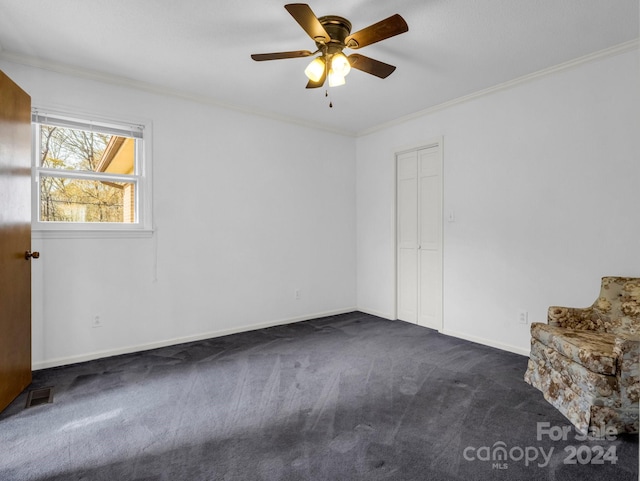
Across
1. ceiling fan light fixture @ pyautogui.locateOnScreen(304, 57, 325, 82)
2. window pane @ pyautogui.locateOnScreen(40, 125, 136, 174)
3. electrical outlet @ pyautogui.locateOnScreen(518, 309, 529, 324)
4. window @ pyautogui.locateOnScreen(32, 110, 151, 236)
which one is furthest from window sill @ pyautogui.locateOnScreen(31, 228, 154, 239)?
electrical outlet @ pyautogui.locateOnScreen(518, 309, 529, 324)

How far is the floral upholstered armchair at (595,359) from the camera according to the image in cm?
200

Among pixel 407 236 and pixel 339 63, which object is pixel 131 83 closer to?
pixel 339 63

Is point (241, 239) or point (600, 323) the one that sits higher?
point (241, 239)

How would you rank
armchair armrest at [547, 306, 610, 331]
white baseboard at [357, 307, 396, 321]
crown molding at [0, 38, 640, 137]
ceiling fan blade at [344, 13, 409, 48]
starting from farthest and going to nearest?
white baseboard at [357, 307, 396, 321]
crown molding at [0, 38, 640, 137]
armchair armrest at [547, 306, 610, 331]
ceiling fan blade at [344, 13, 409, 48]

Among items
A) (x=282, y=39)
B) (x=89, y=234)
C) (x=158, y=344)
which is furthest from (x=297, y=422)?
(x=282, y=39)

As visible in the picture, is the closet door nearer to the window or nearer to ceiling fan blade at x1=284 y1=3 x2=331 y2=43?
ceiling fan blade at x1=284 y1=3 x2=331 y2=43

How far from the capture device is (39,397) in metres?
2.51

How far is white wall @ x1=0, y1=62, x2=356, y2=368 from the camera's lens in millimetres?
3145

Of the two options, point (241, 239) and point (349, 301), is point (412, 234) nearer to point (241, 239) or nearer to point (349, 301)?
point (349, 301)

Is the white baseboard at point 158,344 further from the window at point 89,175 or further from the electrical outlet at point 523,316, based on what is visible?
the electrical outlet at point 523,316

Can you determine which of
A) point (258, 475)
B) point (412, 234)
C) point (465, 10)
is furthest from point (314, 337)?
point (465, 10)

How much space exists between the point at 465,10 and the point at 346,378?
9.09 ft

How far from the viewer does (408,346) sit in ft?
11.9

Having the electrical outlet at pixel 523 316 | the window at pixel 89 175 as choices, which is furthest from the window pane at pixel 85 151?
the electrical outlet at pixel 523 316
